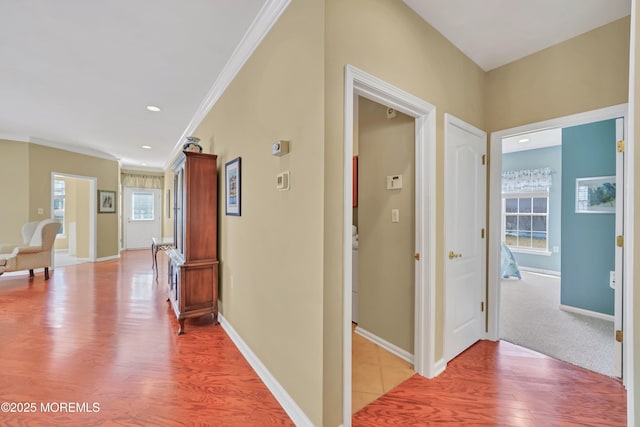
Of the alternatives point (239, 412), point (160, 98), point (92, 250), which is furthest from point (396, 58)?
point (92, 250)

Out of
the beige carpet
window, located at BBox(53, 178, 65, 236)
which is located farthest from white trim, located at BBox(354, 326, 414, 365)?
window, located at BBox(53, 178, 65, 236)

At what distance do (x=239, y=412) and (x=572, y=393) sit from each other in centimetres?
233

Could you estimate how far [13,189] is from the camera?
5199 mm

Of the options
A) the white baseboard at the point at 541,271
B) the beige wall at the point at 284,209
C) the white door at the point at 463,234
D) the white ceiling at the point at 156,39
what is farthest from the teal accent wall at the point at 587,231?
the beige wall at the point at 284,209

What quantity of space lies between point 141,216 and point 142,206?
0.33 meters

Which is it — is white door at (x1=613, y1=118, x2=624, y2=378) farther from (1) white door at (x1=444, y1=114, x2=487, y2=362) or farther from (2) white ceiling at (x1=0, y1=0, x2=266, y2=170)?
(2) white ceiling at (x1=0, y1=0, x2=266, y2=170)

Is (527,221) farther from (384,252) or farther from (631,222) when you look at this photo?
(631,222)

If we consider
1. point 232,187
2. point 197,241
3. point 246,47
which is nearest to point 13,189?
point 197,241

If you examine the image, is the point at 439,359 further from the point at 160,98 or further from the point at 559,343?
the point at 160,98

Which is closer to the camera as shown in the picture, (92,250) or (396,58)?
(396,58)

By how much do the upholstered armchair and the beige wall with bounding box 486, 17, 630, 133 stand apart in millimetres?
7085

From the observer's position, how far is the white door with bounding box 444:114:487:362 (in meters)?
2.20

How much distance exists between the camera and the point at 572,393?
74.1 inches

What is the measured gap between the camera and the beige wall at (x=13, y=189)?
202 inches
